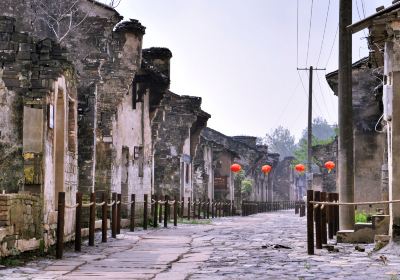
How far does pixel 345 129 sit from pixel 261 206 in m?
47.4

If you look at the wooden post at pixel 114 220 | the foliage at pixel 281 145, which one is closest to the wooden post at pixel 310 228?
the wooden post at pixel 114 220

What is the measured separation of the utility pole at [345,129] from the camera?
17.2 metres

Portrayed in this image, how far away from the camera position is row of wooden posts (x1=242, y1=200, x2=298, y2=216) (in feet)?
165

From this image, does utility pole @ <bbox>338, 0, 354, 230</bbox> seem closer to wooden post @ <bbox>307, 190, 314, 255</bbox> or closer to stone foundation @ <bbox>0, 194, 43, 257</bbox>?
wooden post @ <bbox>307, 190, 314, 255</bbox>

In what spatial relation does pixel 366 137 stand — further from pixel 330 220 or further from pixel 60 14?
pixel 60 14

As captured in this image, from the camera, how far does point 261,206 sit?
2532 inches

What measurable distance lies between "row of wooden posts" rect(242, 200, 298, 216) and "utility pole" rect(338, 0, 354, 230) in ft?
106

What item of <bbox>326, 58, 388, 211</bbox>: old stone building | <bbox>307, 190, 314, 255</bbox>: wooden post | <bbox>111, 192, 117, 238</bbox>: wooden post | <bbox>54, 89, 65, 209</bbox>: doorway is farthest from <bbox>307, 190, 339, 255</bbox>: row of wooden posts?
<bbox>326, 58, 388, 211</bbox>: old stone building

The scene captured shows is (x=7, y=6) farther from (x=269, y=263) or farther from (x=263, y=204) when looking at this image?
(x=263, y=204)

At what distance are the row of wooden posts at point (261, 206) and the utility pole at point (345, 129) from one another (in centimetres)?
3219

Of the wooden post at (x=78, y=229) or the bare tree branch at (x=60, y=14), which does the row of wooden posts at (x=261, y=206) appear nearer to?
the bare tree branch at (x=60, y=14)

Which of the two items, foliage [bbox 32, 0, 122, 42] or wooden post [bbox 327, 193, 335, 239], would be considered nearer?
wooden post [bbox 327, 193, 335, 239]

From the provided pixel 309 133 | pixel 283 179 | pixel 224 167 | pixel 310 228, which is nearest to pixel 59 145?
pixel 310 228

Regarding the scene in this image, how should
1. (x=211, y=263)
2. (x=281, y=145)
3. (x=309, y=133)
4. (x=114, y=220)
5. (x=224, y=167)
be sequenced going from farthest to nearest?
1. (x=281, y=145)
2. (x=224, y=167)
3. (x=309, y=133)
4. (x=114, y=220)
5. (x=211, y=263)
